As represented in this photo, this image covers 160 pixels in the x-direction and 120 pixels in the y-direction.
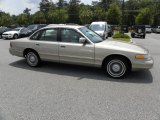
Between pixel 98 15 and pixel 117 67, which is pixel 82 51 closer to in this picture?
pixel 117 67

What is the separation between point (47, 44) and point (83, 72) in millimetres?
1547

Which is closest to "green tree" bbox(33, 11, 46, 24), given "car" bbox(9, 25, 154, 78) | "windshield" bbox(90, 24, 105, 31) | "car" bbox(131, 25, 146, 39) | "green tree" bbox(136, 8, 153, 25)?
"green tree" bbox(136, 8, 153, 25)

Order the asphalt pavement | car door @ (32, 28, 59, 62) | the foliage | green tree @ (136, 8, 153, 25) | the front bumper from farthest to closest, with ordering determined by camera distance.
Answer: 1. the foliage
2. green tree @ (136, 8, 153, 25)
3. car door @ (32, 28, 59, 62)
4. the front bumper
5. the asphalt pavement

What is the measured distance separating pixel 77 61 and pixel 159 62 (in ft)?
12.8

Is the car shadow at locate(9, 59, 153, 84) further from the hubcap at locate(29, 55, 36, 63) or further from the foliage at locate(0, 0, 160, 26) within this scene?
the foliage at locate(0, 0, 160, 26)

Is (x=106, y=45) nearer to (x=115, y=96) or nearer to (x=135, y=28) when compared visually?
(x=115, y=96)

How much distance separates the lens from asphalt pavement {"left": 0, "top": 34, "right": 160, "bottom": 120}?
12.8 feet

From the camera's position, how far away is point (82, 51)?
251 inches

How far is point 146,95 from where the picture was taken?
4.85 metres

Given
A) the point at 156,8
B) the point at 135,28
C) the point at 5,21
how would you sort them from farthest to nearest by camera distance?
1. the point at 5,21
2. the point at 156,8
3. the point at 135,28

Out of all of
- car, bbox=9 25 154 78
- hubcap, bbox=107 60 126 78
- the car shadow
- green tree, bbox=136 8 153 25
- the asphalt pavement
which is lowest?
the asphalt pavement

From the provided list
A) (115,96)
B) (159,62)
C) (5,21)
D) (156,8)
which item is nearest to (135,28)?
(159,62)

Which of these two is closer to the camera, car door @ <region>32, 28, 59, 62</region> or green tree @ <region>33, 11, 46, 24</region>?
car door @ <region>32, 28, 59, 62</region>

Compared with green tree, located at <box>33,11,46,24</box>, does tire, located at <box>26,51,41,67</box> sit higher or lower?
lower
